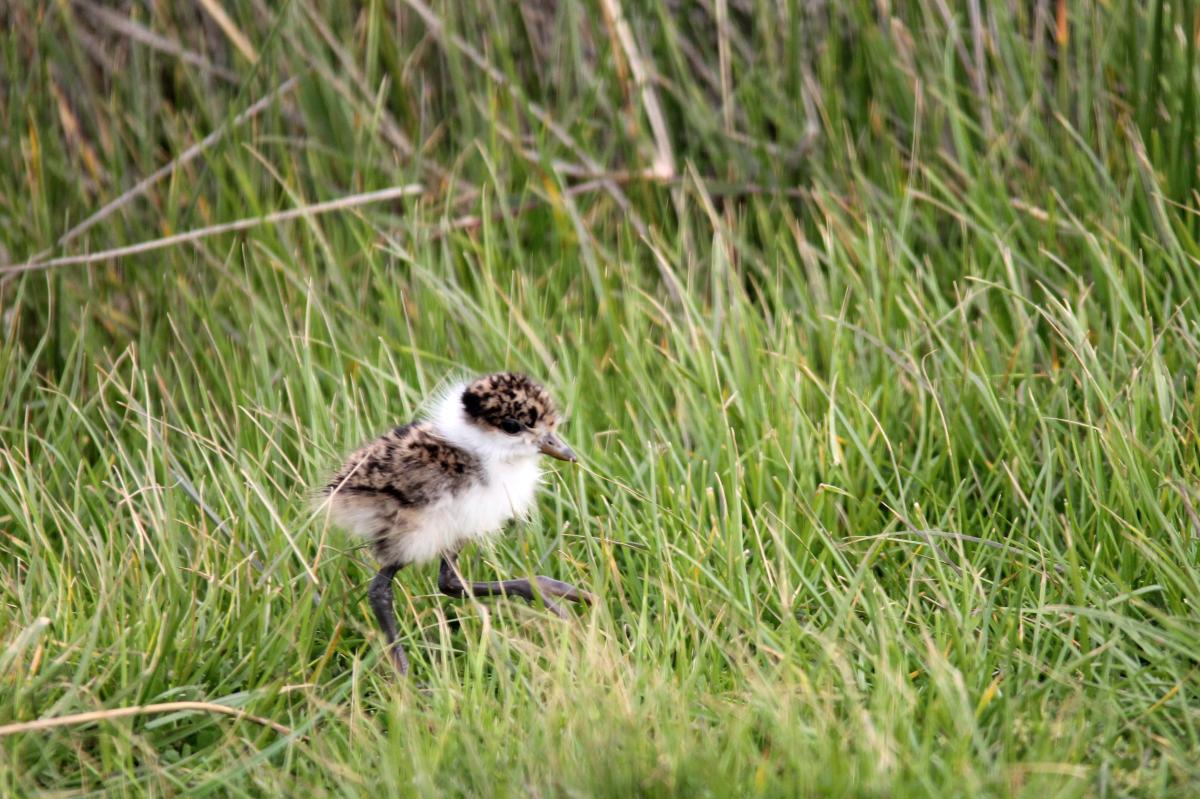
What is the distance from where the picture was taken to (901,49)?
17.6 ft

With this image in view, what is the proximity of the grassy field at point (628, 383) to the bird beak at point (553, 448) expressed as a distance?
194mm

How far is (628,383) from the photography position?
14.2 ft

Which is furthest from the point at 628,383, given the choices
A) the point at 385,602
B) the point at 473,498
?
the point at 385,602

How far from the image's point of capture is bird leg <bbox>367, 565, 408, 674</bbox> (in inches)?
136

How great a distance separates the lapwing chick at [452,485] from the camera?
11.4 ft

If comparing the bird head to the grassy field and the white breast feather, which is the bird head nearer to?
the white breast feather

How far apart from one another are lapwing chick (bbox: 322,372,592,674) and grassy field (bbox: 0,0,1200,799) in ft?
0.34

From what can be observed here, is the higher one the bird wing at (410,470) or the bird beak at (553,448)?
the bird wing at (410,470)

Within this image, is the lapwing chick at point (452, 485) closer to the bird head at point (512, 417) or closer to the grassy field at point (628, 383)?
the bird head at point (512, 417)

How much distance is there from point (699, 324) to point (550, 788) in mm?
2002

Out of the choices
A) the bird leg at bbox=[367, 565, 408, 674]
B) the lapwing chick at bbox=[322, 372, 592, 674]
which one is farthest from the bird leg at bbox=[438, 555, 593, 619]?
the bird leg at bbox=[367, 565, 408, 674]

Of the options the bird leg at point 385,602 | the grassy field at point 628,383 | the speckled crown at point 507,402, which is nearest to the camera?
the grassy field at point 628,383

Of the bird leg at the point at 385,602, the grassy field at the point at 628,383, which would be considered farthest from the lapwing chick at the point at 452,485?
the grassy field at the point at 628,383

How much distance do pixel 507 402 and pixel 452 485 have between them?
0.79 feet
